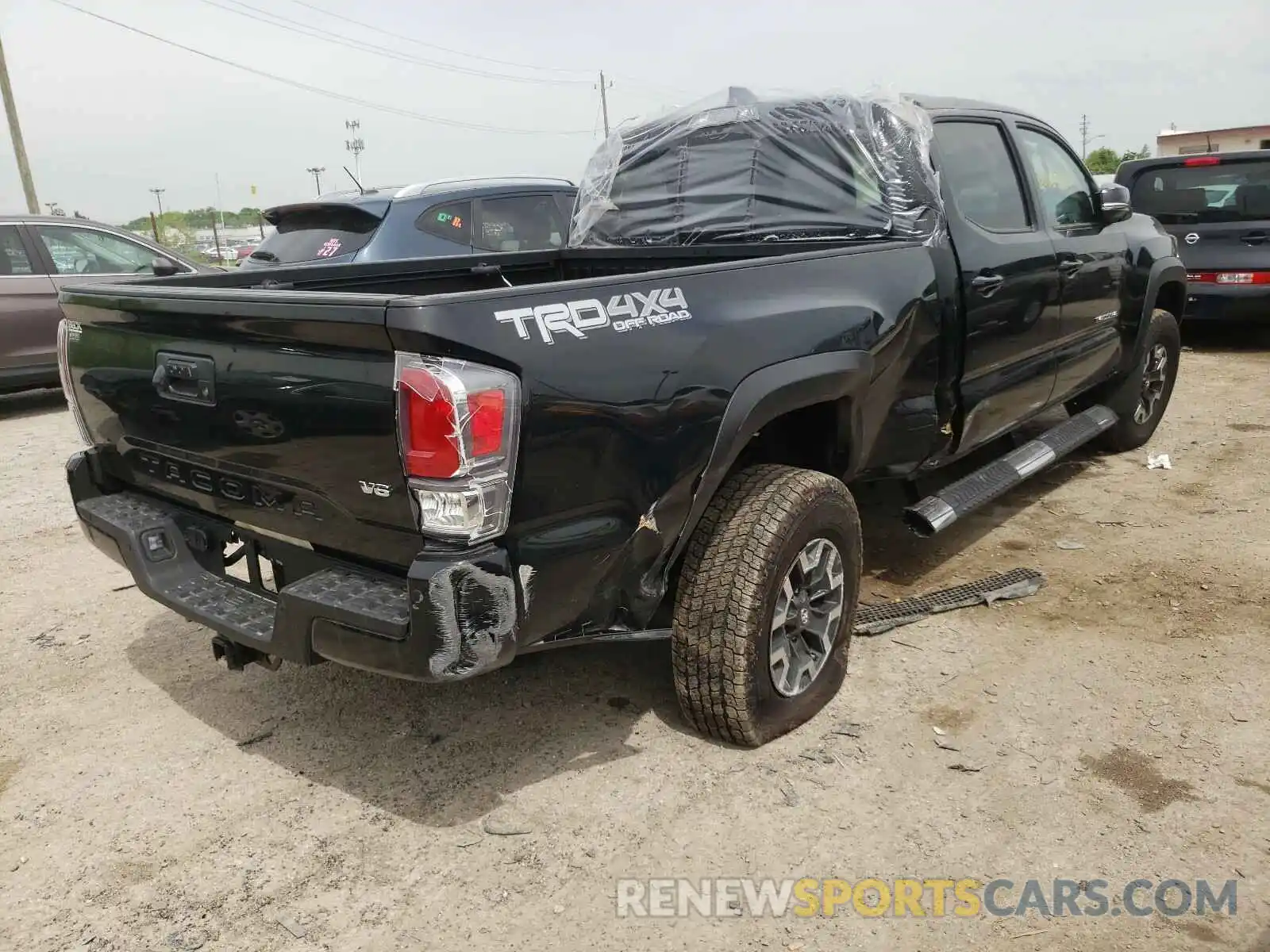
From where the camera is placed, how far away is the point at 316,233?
6500mm

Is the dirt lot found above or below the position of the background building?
below

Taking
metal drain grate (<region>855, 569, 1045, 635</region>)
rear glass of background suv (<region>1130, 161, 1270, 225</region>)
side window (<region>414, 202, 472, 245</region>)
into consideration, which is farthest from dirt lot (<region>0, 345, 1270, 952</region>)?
rear glass of background suv (<region>1130, 161, 1270, 225</region>)

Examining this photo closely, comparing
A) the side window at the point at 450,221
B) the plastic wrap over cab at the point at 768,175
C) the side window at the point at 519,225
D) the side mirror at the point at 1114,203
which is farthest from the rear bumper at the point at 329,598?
the side window at the point at 519,225

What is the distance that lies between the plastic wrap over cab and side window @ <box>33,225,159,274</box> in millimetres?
6122

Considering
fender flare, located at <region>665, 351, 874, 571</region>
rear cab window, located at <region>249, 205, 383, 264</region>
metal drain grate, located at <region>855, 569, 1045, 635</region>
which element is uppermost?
rear cab window, located at <region>249, 205, 383, 264</region>

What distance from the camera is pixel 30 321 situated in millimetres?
8219

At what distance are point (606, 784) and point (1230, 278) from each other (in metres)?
8.65

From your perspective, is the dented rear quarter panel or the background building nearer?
the dented rear quarter panel

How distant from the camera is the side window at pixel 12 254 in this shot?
825 centimetres

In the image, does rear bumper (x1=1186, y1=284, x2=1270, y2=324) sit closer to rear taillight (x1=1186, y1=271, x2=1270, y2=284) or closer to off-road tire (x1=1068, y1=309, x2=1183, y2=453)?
rear taillight (x1=1186, y1=271, x2=1270, y2=284)

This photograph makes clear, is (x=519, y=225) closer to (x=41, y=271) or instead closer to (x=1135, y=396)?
(x=1135, y=396)

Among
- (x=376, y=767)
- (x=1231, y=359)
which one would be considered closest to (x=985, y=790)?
(x=376, y=767)

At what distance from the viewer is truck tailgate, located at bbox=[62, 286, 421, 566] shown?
87.4 inches

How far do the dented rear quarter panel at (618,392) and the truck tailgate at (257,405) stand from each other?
235mm
